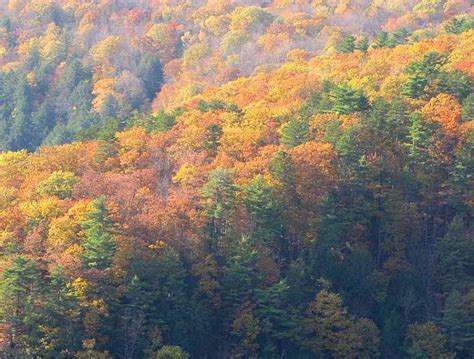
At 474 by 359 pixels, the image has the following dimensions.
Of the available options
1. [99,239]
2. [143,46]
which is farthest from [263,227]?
[143,46]

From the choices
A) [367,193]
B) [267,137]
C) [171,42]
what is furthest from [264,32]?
[367,193]

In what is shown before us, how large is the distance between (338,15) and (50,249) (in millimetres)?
98977

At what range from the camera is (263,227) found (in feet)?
180

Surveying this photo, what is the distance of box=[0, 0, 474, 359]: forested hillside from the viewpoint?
156 feet

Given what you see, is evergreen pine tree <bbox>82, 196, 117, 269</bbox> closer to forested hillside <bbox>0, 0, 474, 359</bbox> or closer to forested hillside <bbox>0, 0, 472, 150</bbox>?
forested hillside <bbox>0, 0, 474, 359</bbox>

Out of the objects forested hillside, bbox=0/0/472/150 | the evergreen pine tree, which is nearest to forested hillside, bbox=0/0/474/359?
the evergreen pine tree

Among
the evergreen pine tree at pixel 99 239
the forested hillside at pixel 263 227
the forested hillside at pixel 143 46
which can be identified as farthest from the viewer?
the forested hillside at pixel 143 46

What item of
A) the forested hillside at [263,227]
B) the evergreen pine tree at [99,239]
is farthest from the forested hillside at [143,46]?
the evergreen pine tree at [99,239]

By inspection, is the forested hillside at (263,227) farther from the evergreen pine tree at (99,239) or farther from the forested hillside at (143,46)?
the forested hillside at (143,46)

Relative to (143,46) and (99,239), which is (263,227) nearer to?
(99,239)

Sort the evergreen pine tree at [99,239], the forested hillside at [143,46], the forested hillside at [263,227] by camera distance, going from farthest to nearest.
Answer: the forested hillside at [143,46] → the evergreen pine tree at [99,239] → the forested hillside at [263,227]

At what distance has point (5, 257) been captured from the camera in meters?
47.2

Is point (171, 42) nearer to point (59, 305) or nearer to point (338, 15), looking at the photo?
point (338, 15)

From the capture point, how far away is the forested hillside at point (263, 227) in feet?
156
